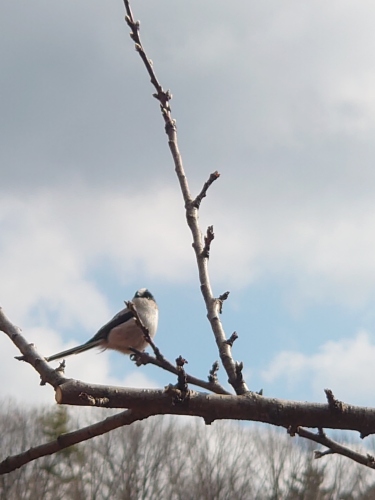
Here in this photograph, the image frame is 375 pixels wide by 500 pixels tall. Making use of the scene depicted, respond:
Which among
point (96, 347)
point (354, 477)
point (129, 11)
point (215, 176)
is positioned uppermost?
point (354, 477)

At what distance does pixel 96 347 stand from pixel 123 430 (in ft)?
103

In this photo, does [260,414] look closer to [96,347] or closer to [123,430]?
[96,347]

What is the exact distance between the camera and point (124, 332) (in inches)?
261

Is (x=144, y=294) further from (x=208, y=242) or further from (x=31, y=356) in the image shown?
(x=31, y=356)

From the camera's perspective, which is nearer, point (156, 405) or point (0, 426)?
point (156, 405)

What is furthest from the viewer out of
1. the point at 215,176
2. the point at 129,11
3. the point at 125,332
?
the point at 125,332

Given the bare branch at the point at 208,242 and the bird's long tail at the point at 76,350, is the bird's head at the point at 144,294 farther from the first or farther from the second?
the bare branch at the point at 208,242

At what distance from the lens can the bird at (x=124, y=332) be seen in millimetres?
6605

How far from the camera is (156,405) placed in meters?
1.84

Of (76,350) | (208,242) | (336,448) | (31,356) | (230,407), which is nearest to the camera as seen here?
(230,407)

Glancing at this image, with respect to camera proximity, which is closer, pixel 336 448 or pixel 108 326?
pixel 336 448

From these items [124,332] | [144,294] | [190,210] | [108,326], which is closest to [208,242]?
[190,210]

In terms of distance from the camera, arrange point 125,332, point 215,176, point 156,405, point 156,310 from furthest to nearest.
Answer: point 156,310, point 125,332, point 215,176, point 156,405

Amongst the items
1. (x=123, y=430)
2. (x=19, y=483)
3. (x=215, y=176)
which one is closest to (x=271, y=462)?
(x=123, y=430)
